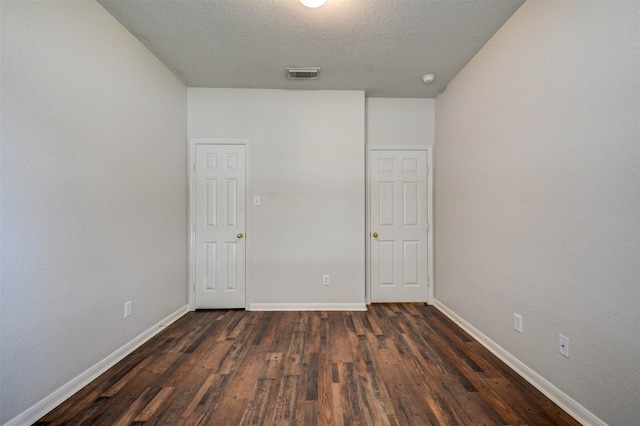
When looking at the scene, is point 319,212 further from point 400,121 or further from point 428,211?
point 400,121

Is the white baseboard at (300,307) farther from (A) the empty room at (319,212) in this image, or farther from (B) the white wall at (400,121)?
(B) the white wall at (400,121)

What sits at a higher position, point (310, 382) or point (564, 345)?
point (564, 345)

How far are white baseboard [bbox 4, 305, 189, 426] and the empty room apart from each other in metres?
0.02

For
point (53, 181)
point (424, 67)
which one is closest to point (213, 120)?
point (53, 181)

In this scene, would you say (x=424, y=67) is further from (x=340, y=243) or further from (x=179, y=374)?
(x=179, y=374)

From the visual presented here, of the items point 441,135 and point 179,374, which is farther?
point 441,135

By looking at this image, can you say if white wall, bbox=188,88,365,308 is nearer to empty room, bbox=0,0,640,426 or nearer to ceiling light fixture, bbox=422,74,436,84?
empty room, bbox=0,0,640,426

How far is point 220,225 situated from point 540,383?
317cm

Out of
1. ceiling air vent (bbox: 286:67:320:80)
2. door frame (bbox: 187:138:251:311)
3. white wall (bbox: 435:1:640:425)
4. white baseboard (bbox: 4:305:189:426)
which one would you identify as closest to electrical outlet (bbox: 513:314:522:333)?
white wall (bbox: 435:1:640:425)

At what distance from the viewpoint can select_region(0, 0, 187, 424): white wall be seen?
1.29 meters

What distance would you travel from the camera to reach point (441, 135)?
2.99 m

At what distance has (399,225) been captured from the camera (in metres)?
3.17

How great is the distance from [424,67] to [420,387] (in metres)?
2.87

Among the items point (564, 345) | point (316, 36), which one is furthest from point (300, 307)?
point (316, 36)
